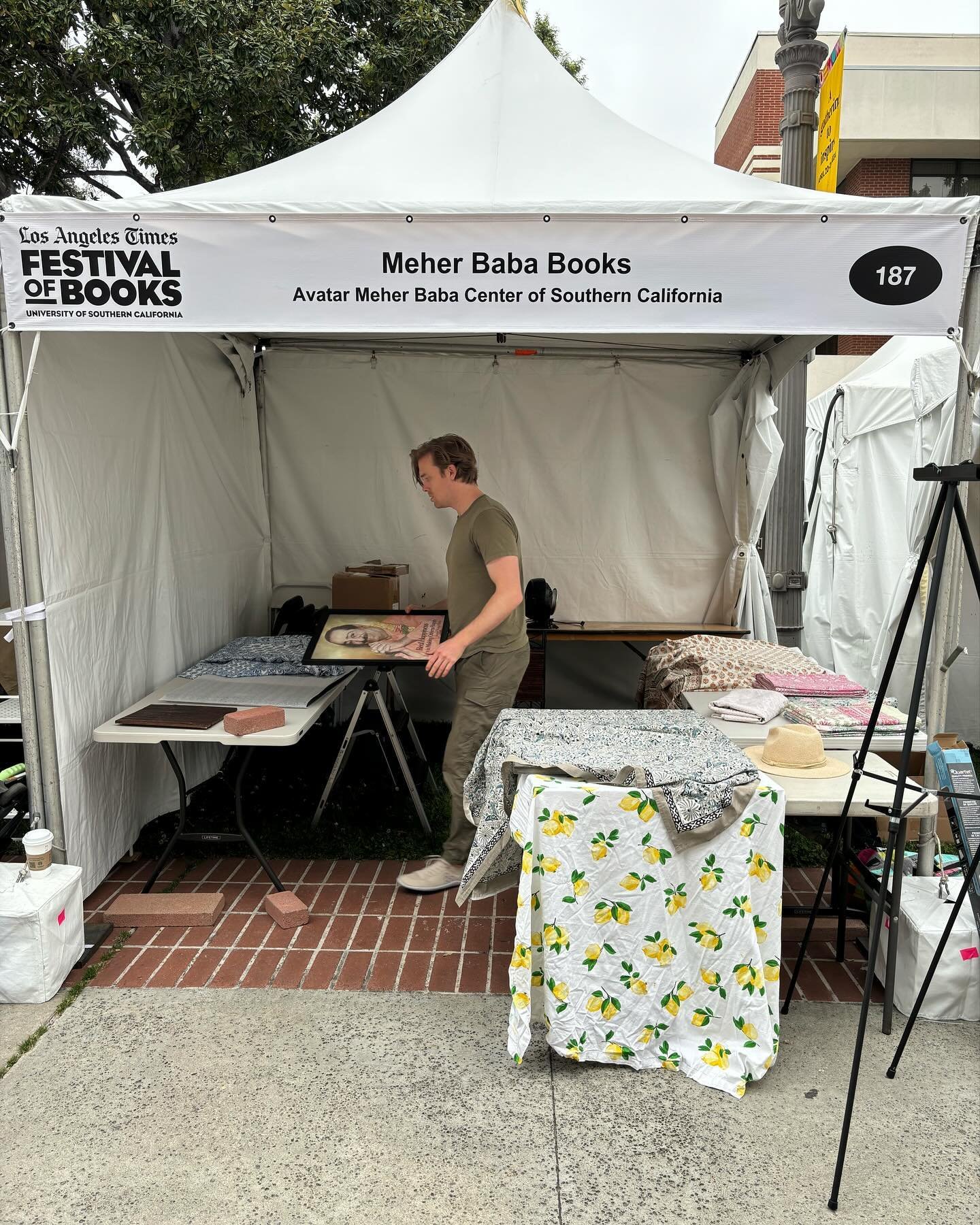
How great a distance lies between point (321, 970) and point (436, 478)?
1867mm

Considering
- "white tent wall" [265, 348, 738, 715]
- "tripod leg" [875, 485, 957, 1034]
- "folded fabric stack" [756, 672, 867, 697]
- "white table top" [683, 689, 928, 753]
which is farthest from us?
"white tent wall" [265, 348, 738, 715]

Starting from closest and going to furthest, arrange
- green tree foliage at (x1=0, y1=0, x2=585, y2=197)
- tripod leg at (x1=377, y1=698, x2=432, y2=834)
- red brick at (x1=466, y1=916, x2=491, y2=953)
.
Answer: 1. red brick at (x1=466, y1=916, x2=491, y2=953)
2. tripod leg at (x1=377, y1=698, x2=432, y2=834)
3. green tree foliage at (x1=0, y1=0, x2=585, y2=197)

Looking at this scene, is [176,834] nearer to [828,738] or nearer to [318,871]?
[318,871]

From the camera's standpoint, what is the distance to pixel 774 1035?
2609mm

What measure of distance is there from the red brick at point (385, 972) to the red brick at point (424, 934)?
93 millimetres

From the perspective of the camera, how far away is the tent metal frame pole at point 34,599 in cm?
301

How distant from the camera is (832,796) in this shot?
2.85 m

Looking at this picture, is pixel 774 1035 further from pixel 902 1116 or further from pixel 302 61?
pixel 302 61

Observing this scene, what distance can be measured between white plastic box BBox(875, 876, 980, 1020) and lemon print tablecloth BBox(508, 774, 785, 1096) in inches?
21.7

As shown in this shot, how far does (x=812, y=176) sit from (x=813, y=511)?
316cm

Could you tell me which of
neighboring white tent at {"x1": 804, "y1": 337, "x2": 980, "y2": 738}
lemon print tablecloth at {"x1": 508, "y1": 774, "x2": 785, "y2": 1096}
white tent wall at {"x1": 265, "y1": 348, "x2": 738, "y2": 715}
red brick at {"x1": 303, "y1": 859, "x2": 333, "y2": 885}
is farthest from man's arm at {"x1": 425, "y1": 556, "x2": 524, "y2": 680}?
neighboring white tent at {"x1": 804, "y1": 337, "x2": 980, "y2": 738}

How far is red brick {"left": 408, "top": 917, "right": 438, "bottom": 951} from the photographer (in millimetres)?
3359

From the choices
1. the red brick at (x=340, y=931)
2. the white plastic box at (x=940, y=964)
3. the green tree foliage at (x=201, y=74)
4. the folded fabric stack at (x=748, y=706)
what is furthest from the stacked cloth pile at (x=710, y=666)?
the green tree foliage at (x=201, y=74)

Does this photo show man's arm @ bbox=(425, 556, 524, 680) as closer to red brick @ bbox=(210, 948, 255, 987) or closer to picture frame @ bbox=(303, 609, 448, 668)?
picture frame @ bbox=(303, 609, 448, 668)
